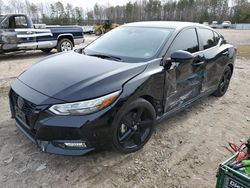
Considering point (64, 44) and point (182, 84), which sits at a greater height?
point (182, 84)

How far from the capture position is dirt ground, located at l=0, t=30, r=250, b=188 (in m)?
2.54

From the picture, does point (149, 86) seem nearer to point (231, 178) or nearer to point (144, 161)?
point (144, 161)

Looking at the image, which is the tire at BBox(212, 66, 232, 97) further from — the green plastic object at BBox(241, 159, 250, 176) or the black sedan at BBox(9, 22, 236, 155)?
the green plastic object at BBox(241, 159, 250, 176)

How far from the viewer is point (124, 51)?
3357 millimetres

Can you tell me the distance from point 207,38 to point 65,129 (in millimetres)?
3118

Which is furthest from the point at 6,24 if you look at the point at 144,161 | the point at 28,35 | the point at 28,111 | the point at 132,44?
the point at 144,161

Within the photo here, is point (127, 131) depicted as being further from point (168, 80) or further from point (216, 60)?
point (216, 60)

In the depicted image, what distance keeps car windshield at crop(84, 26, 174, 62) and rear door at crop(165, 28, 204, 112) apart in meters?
0.23

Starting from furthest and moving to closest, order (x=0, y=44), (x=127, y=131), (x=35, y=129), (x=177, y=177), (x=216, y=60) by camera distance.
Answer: (x=0, y=44) < (x=216, y=60) < (x=127, y=131) < (x=177, y=177) < (x=35, y=129)

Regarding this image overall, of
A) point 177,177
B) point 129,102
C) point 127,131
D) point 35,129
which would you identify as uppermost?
point 129,102

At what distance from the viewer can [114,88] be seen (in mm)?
2551

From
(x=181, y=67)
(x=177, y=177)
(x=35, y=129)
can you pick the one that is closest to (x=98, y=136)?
(x=35, y=129)

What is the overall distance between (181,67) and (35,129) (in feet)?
6.91

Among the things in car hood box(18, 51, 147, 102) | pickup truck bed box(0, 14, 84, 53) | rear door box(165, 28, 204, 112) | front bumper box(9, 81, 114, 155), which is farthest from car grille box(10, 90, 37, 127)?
pickup truck bed box(0, 14, 84, 53)
